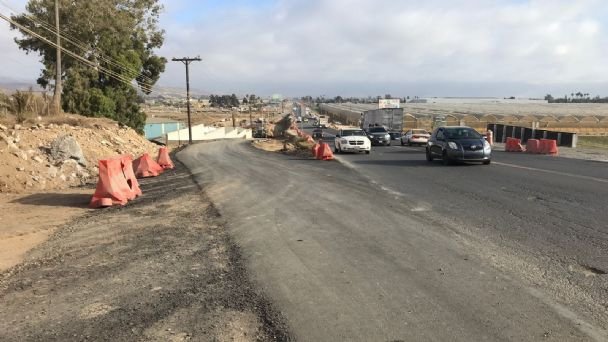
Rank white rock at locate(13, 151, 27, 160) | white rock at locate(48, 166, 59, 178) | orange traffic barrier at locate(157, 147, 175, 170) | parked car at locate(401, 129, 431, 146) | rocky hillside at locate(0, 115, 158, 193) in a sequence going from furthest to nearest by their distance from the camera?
parked car at locate(401, 129, 431, 146)
orange traffic barrier at locate(157, 147, 175, 170)
white rock at locate(48, 166, 59, 178)
white rock at locate(13, 151, 27, 160)
rocky hillside at locate(0, 115, 158, 193)

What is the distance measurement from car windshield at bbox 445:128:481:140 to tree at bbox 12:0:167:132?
3164cm

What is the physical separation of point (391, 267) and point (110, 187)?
7.89m

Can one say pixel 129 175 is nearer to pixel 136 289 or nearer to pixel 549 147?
pixel 136 289

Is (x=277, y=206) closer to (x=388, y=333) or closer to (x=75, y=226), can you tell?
(x=75, y=226)

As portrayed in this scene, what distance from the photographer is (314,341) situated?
4375 millimetres

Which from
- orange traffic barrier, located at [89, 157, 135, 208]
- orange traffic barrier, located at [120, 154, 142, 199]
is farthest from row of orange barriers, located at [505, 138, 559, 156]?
orange traffic barrier, located at [89, 157, 135, 208]

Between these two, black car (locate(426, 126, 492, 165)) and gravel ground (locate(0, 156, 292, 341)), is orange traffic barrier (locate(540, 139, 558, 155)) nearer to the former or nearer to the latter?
black car (locate(426, 126, 492, 165))

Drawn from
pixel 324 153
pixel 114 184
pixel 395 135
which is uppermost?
pixel 114 184

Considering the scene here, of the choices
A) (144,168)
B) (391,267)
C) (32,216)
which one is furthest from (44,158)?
(391,267)

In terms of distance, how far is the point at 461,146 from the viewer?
19.8 metres

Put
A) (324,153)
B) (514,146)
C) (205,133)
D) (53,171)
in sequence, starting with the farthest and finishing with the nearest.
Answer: (205,133) → (514,146) → (324,153) → (53,171)

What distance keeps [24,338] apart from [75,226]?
17.9ft

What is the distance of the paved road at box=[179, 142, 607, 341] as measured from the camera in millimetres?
4660

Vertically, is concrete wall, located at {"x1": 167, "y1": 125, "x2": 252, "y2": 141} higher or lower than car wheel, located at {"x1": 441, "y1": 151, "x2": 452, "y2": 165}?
lower
